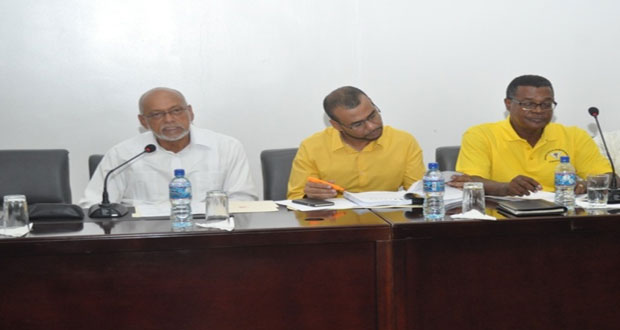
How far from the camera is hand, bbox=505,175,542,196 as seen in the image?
2204 millimetres

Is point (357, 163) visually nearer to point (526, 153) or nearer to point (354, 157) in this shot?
point (354, 157)

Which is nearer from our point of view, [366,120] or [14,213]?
[14,213]

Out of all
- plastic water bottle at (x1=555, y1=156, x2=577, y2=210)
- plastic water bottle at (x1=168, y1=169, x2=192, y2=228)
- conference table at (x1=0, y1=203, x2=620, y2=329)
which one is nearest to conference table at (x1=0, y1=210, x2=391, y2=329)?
conference table at (x1=0, y1=203, x2=620, y2=329)

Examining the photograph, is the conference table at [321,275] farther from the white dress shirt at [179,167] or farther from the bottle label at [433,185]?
the white dress shirt at [179,167]

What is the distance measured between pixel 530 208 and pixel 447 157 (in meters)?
1.13

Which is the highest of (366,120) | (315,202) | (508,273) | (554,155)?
Answer: (366,120)

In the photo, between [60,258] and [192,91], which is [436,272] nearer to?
[60,258]

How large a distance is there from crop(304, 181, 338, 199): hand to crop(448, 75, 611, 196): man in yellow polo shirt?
0.72m

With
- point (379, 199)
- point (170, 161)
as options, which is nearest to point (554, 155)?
point (379, 199)

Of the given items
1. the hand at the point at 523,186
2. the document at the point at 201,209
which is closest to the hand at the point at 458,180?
the hand at the point at 523,186

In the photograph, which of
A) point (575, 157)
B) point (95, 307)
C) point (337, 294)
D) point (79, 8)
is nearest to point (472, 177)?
point (575, 157)

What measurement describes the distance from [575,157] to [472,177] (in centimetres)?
60

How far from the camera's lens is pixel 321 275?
1.61 metres

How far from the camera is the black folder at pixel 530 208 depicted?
1760 mm
